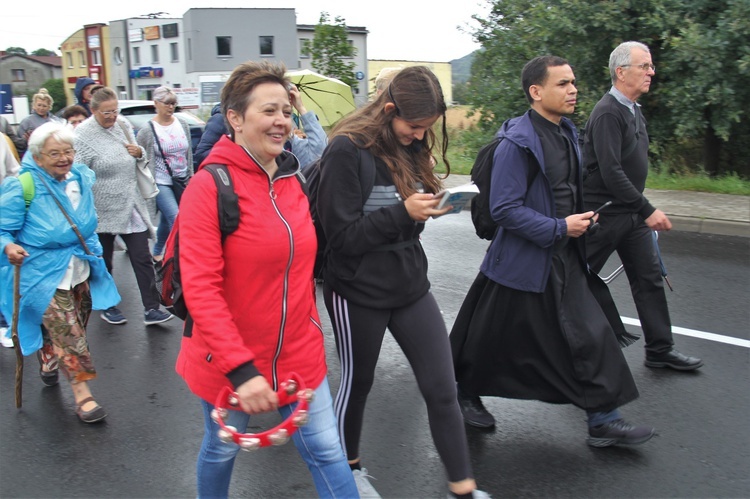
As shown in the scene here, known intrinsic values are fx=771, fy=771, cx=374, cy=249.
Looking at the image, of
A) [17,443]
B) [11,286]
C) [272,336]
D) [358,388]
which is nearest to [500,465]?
[358,388]

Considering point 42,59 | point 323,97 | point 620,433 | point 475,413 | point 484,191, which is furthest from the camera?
point 42,59

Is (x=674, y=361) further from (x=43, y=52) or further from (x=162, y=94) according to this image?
(x=43, y=52)

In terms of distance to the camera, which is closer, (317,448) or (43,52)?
(317,448)

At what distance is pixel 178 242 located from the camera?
250 cm

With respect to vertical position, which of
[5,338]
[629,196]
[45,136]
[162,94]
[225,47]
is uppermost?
[225,47]

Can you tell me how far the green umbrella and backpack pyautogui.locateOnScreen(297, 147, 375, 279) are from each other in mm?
6416

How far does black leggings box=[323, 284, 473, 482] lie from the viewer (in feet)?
10.1

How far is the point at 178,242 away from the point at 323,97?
24.1ft

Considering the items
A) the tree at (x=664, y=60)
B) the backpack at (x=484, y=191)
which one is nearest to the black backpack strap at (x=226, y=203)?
the backpack at (x=484, y=191)

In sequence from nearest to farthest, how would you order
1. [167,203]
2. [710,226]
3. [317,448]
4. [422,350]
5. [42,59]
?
[317,448], [422,350], [167,203], [710,226], [42,59]

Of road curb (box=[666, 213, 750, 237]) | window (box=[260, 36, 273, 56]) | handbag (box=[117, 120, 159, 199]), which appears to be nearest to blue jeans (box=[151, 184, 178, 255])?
handbag (box=[117, 120, 159, 199])

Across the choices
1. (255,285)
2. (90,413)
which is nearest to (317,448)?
(255,285)

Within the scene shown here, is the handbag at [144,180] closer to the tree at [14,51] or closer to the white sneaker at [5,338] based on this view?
the white sneaker at [5,338]

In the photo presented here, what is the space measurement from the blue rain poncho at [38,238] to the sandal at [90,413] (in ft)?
1.46
